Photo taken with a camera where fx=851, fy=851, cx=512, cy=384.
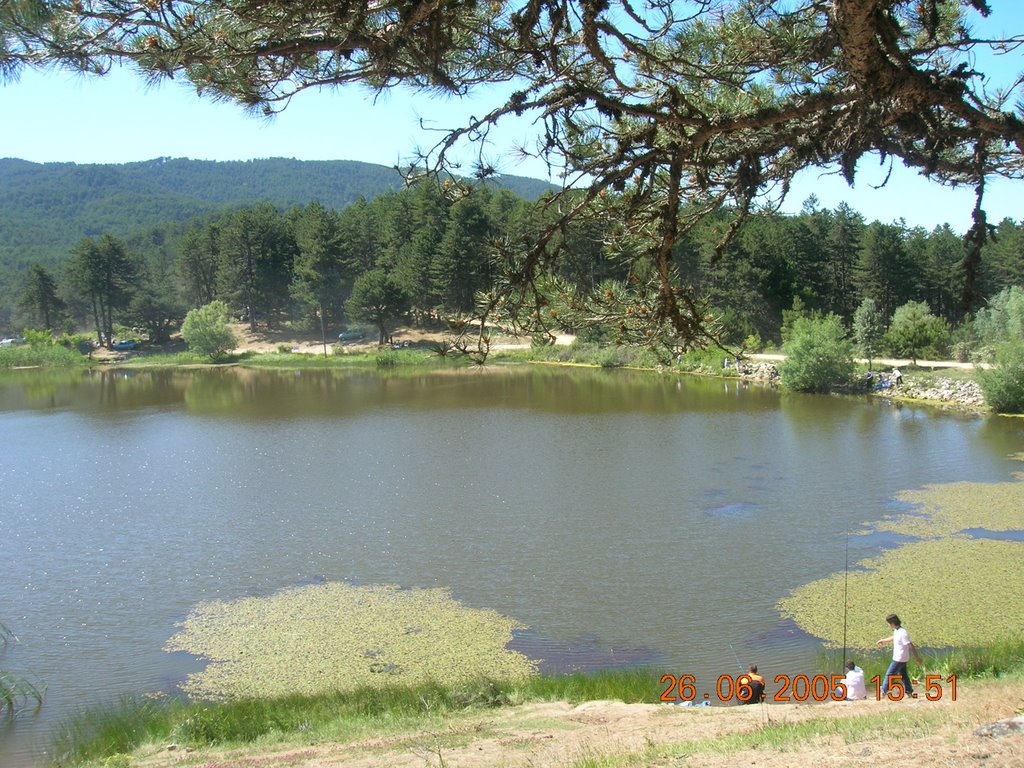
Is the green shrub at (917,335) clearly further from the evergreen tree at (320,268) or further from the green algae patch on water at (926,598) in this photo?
the evergreen tree at (320,268)

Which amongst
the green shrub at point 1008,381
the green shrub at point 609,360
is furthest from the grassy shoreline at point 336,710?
the green shrub at point 609,360

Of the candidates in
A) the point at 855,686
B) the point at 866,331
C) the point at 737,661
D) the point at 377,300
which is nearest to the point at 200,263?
the point at 377,300

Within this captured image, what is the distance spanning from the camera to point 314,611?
35.0ft

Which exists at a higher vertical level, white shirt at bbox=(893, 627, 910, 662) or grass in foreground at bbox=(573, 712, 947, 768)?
grass in foreground at bbox=(573, 712, 947, 768)

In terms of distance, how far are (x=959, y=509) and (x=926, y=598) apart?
182 inches

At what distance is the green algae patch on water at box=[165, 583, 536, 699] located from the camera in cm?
897

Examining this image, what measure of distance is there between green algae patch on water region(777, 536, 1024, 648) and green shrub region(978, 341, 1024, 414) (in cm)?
1348

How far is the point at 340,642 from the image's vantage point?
386 inches

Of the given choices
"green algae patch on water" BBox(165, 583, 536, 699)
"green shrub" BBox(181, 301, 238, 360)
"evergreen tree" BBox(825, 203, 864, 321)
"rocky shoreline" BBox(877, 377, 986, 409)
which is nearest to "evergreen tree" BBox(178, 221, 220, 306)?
"green shrub" BBox(181, 301, 238, 360)

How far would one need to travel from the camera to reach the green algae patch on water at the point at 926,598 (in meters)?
9.59

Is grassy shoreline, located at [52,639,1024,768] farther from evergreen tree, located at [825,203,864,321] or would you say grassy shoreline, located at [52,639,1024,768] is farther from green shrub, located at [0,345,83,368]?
green shrub, located at [0,345,83,368]

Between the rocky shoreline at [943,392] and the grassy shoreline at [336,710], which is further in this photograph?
the rocky shoreline at [943,392]

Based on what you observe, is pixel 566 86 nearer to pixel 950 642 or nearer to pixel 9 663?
pixel 950 642

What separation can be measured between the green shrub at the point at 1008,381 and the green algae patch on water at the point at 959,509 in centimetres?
915
